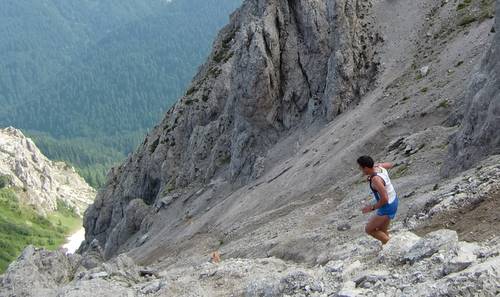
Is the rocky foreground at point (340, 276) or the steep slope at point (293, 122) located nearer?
the rocky foreground at point (340, 276)

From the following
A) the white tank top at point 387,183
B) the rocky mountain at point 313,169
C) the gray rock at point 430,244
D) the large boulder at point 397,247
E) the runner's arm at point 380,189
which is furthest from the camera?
the rocky mountain at point 313,169

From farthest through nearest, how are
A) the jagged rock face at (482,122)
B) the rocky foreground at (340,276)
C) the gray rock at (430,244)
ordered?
the jagged rock face at (482,122)
the gray rock at (430,244)
the rocky foreground at (340,276)

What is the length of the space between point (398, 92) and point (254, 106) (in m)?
18.0

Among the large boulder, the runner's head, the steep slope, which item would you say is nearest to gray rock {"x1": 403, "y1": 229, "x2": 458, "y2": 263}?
the large boulder

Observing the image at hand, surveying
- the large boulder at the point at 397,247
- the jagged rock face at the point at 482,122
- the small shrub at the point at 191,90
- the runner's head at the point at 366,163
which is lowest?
the large boulder at the point at 397,247

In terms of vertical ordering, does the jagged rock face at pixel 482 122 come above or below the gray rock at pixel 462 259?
above

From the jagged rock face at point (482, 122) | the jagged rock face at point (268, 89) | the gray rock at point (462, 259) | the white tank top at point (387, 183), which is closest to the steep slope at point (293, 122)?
the jagged rock face at point (268, 89)

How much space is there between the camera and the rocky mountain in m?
21.9

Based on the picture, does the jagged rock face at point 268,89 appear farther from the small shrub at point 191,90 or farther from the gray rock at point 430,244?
the gray rock at point 430,244

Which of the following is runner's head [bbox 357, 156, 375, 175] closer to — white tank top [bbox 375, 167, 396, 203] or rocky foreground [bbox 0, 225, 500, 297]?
white tank top [bbox 375, 167, 396, 203]

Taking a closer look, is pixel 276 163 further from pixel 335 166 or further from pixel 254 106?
pixel 335 166

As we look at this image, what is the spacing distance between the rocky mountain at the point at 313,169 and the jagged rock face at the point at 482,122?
91 mm

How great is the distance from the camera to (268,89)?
6438 cm

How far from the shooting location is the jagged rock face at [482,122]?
94.4 ft
